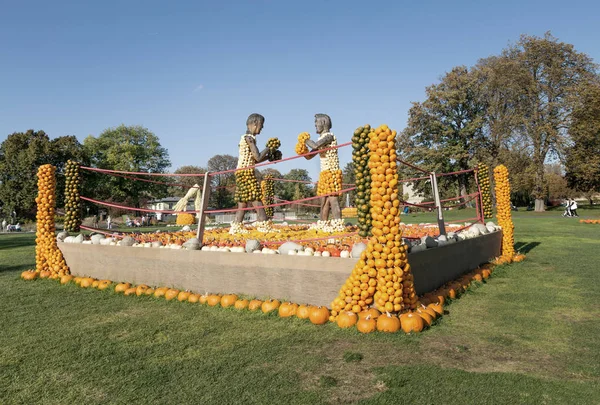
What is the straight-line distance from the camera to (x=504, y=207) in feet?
33.2

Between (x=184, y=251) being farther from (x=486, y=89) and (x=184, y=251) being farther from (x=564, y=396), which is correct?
(x=486, y=89)

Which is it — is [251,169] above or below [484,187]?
above

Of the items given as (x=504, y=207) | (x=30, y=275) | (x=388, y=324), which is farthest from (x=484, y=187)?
(x=30, y=275)

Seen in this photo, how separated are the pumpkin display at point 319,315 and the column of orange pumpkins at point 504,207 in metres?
6.63

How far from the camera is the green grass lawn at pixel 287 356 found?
3.21m

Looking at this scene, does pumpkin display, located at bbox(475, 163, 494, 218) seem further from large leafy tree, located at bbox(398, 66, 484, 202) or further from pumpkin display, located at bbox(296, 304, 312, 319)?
large leafy tree, located at bbox(398, 66, 484, 202)

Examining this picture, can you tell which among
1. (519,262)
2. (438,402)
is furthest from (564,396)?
(519,262)

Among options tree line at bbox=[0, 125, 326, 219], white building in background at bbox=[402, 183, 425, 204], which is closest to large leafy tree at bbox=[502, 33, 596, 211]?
white building in background at bbox=[402, 183, 425, 204]

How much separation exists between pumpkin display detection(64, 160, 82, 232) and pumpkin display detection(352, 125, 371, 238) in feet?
20.3

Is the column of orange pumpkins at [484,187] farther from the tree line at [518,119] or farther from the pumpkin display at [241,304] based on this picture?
the tree line at [518,119]

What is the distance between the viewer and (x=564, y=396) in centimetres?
307

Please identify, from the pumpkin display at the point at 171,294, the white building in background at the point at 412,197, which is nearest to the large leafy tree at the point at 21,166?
the pumpkin display at the point at 171,294

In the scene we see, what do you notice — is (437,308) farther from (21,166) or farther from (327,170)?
(21,166)

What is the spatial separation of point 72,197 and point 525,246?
12.1 metres
